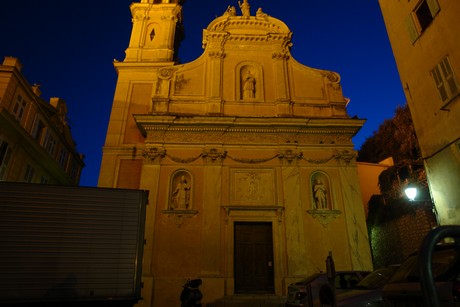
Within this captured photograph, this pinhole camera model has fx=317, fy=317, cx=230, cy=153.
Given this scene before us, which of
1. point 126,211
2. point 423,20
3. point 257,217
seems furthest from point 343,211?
point 126,211

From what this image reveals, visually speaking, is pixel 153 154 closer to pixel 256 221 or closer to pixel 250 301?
pixel 256 221

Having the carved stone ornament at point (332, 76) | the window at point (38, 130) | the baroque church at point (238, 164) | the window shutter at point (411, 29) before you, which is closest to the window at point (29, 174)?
the window at point (38, 130)

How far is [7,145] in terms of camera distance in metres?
16.2

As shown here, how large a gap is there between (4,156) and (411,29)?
19349 mm

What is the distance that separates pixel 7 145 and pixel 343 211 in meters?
16.8

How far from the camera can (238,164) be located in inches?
566

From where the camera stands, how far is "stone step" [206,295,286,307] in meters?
11.2

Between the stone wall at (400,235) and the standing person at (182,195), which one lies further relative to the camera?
the stone wall at (400,235)

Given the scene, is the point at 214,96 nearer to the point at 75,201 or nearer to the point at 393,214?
A: the point at 75,201

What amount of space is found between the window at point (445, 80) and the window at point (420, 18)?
188cm

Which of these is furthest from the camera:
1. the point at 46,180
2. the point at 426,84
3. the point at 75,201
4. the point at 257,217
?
the point at 46,180

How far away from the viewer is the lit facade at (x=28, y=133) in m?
16.0

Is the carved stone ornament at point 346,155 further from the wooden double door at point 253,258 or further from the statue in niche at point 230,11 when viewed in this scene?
the statue in niche at point 230,11

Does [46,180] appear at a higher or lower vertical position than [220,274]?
higher
